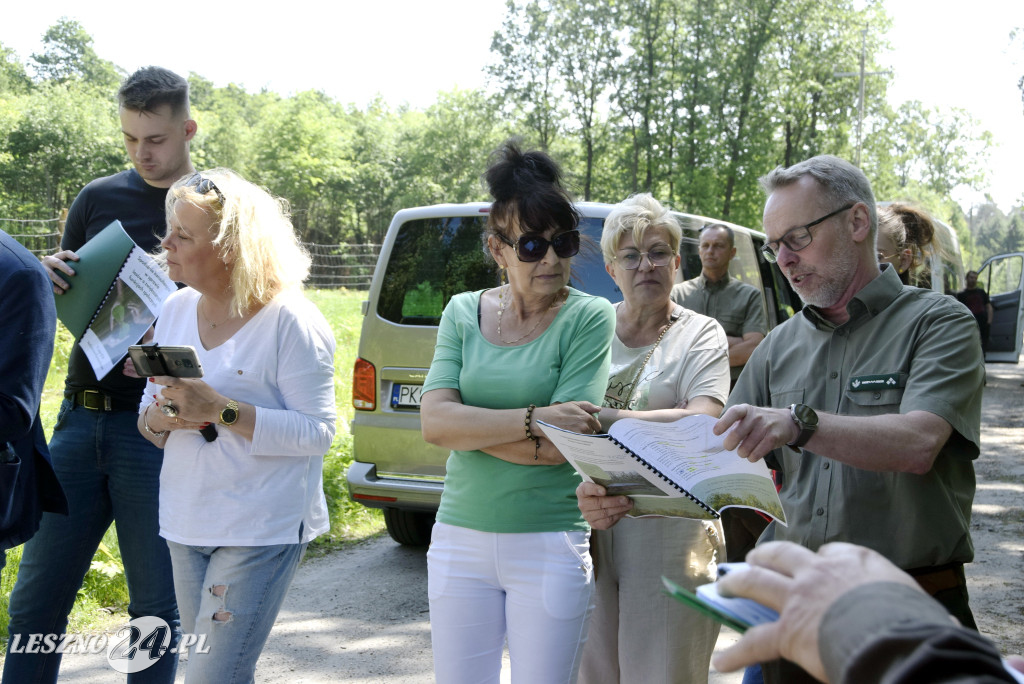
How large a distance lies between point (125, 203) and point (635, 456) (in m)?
2.54

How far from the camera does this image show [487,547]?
243 cm

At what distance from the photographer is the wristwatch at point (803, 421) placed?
1.91 meters

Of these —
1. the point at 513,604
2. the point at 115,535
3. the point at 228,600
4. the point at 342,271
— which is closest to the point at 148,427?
the point at 228,600

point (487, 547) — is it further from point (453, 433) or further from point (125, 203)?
point (125, 203)

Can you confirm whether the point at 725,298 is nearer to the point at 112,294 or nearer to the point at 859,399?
the point at 859,399

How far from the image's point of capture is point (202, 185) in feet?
8.86

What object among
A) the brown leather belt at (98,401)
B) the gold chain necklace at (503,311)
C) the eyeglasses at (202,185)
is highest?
the eyeglasses at (202,185)

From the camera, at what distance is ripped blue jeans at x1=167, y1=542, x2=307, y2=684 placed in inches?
95.7

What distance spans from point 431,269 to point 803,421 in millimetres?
3935

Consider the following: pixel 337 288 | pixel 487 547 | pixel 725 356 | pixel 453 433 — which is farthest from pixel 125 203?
pixel 337 288

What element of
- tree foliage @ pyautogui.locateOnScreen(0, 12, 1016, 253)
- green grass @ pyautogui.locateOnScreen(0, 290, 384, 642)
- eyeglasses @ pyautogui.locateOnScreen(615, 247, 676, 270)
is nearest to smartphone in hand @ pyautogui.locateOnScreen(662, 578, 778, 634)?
eyeglasses @ pyautogui.locateOnScreen(615, 247, 676, 270)

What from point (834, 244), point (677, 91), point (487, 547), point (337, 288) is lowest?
point (337, 288)

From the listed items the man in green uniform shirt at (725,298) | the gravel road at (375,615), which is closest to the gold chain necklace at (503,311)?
the gravel road at (375,615)

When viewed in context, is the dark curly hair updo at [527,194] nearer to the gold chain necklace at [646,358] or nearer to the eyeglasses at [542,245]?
the eyeglasses at [542,245]
